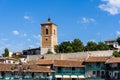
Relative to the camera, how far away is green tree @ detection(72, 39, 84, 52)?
315 feet

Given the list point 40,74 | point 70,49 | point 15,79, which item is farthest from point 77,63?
point 70,49

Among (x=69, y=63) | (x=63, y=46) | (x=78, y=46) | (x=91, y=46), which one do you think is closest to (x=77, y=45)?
(x=78, y=46)

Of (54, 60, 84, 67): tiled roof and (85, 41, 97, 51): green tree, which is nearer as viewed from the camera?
(54, 60, 84, 67): tiled roof

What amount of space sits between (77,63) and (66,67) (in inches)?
105

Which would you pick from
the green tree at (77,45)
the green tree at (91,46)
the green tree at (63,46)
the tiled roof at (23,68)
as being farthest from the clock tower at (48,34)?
the tiled roof at (23,68)

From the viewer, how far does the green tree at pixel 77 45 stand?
9612 centimetres

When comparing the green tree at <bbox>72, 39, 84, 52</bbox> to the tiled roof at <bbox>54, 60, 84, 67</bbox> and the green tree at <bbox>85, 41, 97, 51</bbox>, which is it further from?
the tiled roof at <bbox>54, 60, 84, 67</bbox>

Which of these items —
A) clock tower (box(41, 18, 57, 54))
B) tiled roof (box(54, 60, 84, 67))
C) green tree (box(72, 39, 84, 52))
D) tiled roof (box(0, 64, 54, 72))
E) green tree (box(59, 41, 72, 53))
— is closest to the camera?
tiled roof (box(0, 64, 54, 72))

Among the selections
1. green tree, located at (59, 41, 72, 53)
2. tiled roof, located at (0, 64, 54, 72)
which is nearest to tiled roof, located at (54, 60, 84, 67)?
tiled roof, located at (0, 64, 54, 72)

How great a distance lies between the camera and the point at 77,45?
97.6 metres

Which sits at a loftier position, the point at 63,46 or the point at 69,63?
the point at 63,46

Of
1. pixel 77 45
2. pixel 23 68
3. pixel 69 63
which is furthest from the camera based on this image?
pixel 77 45

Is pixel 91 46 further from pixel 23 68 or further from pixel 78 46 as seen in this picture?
pixel 23 68

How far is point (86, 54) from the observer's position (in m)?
82.8
